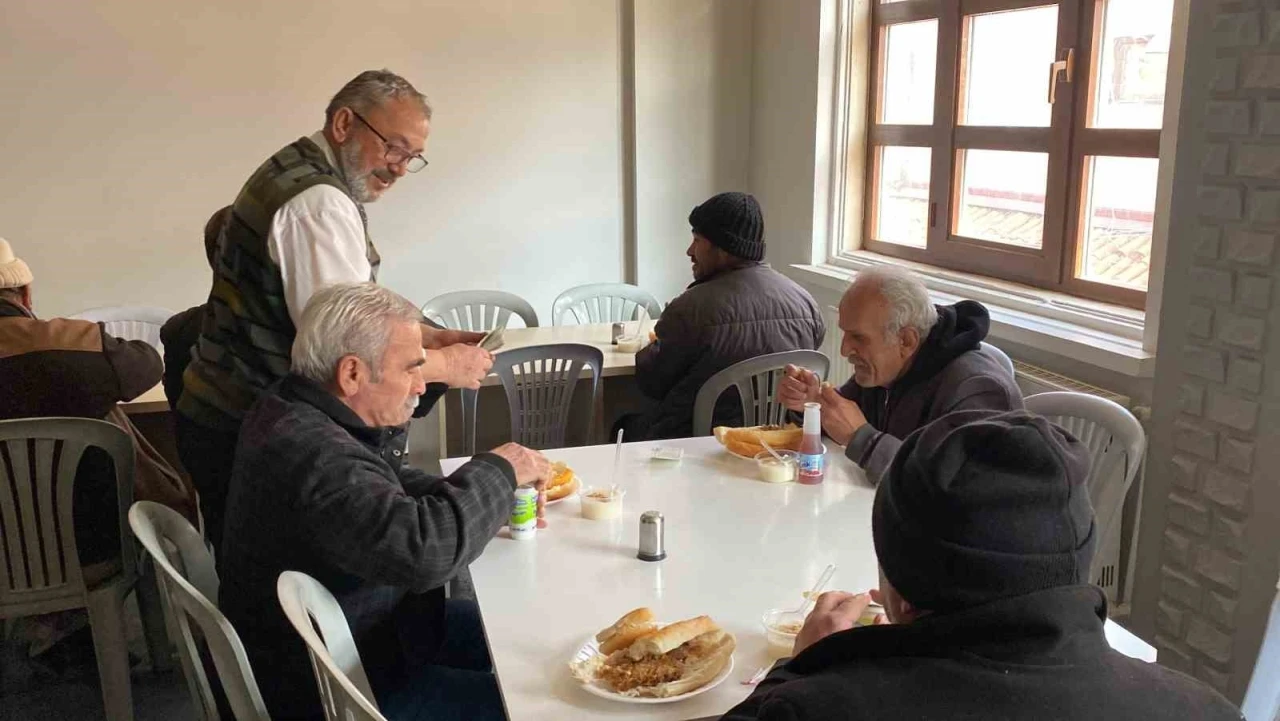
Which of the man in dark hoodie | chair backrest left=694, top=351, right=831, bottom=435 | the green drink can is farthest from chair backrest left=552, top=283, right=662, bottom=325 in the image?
the green drink can

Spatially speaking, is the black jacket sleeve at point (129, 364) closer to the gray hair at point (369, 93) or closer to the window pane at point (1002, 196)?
the gray hair at point (369, 93)

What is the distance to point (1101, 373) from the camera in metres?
3.02

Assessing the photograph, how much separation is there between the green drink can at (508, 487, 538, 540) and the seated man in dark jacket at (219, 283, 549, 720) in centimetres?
8

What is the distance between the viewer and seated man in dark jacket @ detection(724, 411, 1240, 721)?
98 cm

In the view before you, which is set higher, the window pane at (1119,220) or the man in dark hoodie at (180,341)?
the window pane at (1119,220)

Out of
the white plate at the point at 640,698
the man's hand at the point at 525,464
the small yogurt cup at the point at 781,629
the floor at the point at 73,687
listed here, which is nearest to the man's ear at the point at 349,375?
the man's hand at the point at 525,464

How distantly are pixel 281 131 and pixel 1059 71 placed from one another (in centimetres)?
322

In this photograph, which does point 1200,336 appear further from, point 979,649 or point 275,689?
point 275,689

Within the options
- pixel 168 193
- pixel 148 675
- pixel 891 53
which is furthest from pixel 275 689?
pixel 891 53

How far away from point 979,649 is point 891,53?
12.9ft

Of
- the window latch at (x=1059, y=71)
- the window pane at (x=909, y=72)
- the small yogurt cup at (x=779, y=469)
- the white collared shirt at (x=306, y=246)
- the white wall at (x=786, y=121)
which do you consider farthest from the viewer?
the white wall at (x=786, y=121)

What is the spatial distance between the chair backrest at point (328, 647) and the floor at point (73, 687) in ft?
4.67

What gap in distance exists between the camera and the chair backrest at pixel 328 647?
1.24 m

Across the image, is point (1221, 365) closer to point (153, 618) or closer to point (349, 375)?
point (349, 375)
